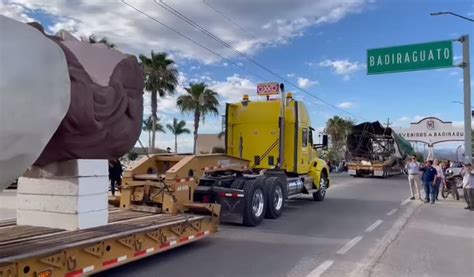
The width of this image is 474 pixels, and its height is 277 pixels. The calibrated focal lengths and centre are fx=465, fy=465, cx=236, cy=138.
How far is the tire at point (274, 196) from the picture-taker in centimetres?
1170

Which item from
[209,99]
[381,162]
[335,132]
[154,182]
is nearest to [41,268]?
[154,182]

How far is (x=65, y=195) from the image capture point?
559 centimetres

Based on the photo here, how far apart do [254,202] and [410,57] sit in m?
9.94

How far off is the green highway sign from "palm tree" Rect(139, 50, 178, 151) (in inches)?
798

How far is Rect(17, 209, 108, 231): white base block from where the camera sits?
570 cm

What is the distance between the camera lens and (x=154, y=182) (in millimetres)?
9422

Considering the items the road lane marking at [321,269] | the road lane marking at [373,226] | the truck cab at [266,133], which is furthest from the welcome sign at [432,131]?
the road lane marking at [321,269]

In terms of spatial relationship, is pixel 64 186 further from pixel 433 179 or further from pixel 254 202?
pixel 433 179

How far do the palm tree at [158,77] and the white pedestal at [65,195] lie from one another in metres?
28.8

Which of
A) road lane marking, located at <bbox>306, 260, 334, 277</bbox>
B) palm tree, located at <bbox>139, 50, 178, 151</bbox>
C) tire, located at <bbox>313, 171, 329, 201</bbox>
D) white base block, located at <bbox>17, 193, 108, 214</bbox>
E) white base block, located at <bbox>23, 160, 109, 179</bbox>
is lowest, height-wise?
road lane marking, located at <bbox>306, 260, 334, 277</bbox>

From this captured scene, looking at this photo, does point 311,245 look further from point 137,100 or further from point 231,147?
point 231,147

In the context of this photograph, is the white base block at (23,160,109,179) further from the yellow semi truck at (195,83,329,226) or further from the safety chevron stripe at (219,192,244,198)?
the yellow semi truck at (195,83,329,226)

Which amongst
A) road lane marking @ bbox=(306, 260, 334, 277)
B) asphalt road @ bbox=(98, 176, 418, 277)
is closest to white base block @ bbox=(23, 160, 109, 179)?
asphalt road @ bbox=(98, 176, 418, 277)

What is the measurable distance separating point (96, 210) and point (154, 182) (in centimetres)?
351
